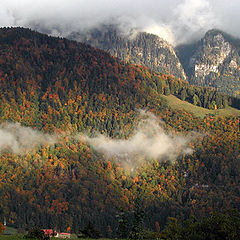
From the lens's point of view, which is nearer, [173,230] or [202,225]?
[202,225]

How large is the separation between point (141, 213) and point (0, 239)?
191 ft

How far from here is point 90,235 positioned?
→ 411 feet

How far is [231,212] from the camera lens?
7881cm

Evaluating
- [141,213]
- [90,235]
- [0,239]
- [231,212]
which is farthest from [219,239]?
[90,235]

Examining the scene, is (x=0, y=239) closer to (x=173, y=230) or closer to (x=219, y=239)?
(x=219, y=239)

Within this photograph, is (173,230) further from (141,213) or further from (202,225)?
(202,225)

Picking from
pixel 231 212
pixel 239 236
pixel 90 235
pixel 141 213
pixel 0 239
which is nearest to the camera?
pixel 0 239

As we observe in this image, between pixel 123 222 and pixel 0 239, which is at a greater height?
pixel 123 222

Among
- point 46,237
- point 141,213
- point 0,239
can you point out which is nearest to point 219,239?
point 46,237

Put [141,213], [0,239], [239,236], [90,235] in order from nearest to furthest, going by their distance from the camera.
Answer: [0,239]
[239,236]
[141,213]
[90,235]

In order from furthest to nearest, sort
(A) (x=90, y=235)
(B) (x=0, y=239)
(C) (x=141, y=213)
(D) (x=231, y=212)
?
1. (A) (x=90, y=235)
2. (C) (x=141, y=213)
3. (D) (x=231, y=212)
4. (B) (x=0, y=239)

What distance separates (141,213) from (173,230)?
1036 cm

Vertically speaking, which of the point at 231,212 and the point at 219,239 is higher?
the point at 231,212

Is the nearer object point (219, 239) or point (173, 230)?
point (219, 239)
